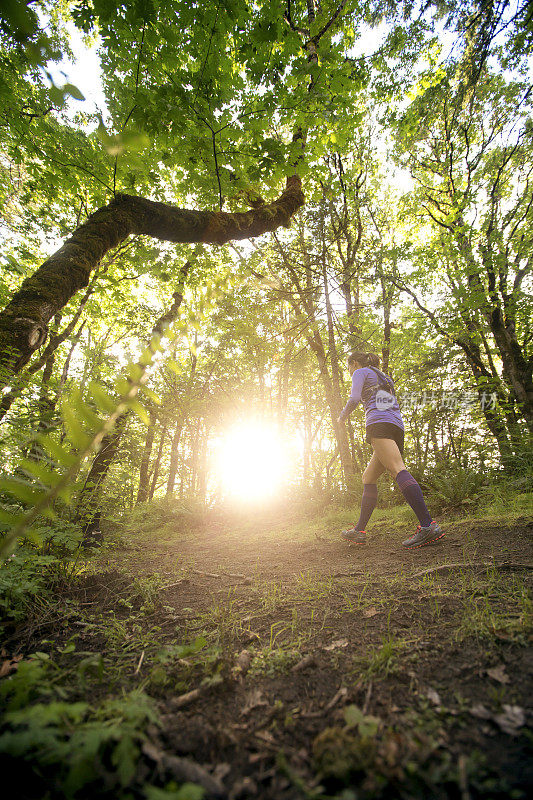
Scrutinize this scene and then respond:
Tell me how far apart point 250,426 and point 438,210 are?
9564 millimetres

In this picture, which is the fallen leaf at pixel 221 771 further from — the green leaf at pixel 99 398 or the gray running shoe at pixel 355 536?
the gray running shoe at pixel 355 536

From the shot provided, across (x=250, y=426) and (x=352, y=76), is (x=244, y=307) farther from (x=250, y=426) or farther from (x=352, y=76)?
(x=250, y=426)

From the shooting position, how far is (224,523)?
705cm

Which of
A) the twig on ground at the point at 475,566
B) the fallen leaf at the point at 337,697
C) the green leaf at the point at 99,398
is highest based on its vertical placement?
the green leaf at the point at 99,398

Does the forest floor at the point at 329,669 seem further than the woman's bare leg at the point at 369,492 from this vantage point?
No

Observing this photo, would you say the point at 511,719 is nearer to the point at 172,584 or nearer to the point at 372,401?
the point at 172,584

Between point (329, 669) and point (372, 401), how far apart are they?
9.10 ft

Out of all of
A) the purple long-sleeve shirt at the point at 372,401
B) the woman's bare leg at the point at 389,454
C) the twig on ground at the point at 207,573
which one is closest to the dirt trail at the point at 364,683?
the twig on ground at the point at 207,573

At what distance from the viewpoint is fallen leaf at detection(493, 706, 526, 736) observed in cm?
79

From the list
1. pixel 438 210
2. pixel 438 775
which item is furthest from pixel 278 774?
pixel 438 210

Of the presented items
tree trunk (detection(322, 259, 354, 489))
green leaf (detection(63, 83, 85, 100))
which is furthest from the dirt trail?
tree trunk (detection(322, 259, 354, 489))

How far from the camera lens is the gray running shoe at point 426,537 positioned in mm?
2936

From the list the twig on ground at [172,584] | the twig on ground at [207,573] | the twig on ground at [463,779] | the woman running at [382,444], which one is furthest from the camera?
the woman running at [382,444]

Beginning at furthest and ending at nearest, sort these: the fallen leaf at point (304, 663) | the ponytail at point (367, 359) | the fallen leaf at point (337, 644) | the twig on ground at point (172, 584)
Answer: the ponytail at point (367, 359), the twig on ground at point (172, 584), the fallen leaf at point (337, 644), the fallen leaf at point (304, 663)
